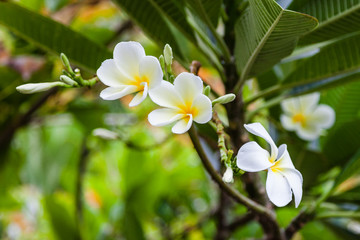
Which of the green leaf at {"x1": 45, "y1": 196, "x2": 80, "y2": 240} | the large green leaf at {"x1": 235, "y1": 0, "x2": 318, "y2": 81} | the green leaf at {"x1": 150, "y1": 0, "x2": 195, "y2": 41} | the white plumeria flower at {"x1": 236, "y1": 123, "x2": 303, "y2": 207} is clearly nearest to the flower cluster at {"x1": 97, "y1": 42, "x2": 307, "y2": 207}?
the white plumeria flower at {"x1": 236, "y1": 123, "x2": 303, "y2": 207}

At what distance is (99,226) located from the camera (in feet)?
4.41

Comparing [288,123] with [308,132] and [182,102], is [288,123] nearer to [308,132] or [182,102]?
[308,132]

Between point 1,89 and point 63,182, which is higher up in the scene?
point 1,89

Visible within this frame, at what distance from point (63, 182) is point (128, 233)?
0.66m

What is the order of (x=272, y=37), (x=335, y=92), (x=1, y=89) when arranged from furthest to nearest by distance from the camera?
(x=1, y=89) < (x=335, y=92) < (x=272, y=37)

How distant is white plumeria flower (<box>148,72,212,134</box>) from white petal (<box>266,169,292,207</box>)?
0.09 metres

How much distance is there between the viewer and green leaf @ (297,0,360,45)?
2.08ft

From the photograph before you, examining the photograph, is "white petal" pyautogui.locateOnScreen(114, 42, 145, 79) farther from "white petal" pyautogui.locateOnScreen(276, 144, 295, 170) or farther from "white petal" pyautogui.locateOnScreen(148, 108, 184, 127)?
"white petal" pyautogui.locateOnScreen(276, 144, 295, 170)

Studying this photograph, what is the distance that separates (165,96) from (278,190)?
0.15 metres

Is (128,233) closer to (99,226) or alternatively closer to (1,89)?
(99,226)

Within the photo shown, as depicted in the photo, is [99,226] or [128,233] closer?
[128,233]

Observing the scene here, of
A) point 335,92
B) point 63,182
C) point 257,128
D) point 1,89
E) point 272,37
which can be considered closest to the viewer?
point 257,128

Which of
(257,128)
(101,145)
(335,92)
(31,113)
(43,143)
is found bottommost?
(43,143)

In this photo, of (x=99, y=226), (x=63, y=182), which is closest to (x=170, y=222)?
(x=99, y=226)
